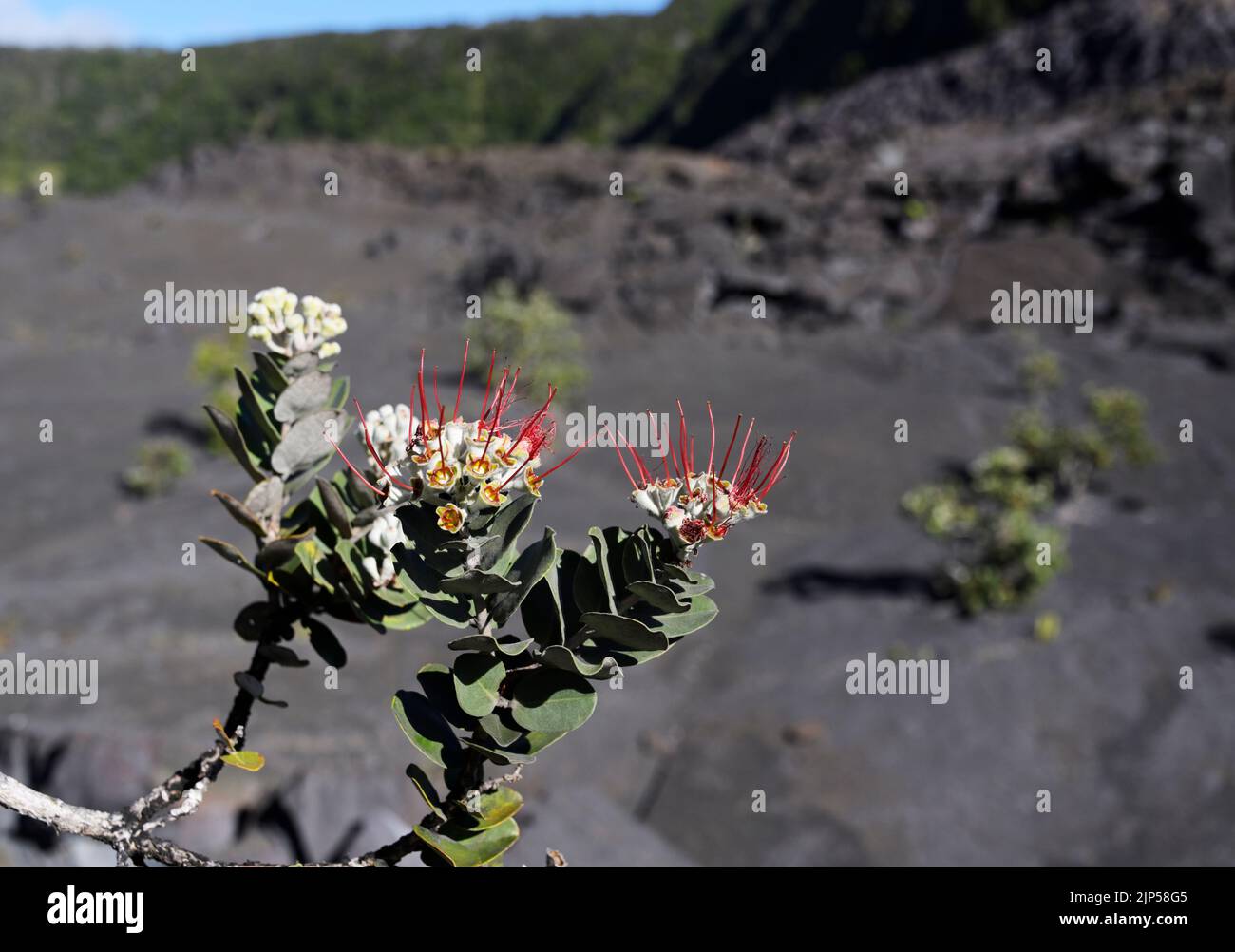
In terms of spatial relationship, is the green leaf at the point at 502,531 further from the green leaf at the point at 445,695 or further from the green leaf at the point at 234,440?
the green leaf at the point at 234,440

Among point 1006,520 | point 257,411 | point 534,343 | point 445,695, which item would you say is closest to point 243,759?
point 445,695

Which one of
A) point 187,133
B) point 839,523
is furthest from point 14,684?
point 187,133

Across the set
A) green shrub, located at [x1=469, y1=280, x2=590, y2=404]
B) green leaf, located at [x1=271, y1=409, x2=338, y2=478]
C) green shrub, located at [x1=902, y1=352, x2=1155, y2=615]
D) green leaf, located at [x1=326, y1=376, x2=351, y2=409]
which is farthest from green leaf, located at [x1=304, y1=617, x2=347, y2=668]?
green shrub, located at [x1=469, y1=280, x2=590, y2=404]

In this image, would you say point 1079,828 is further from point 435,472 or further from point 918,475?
point 918,475

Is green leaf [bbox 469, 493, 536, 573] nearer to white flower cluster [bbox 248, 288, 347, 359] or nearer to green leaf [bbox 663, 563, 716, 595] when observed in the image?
green leaf [bbox 663, 563, 716, 595]

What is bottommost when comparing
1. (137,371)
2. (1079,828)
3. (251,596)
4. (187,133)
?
(1079,828)
